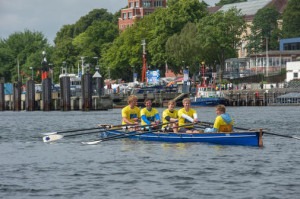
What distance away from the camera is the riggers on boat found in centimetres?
4800

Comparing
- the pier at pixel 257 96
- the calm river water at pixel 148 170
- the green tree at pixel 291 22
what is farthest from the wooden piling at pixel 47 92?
the green tree at pixel 291 22

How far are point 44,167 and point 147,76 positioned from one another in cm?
10399

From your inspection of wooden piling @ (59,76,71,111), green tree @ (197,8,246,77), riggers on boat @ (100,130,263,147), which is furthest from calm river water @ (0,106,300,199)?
green tree @ (197,8,246,77)

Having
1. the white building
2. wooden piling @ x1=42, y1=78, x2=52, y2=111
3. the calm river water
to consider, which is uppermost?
the white building

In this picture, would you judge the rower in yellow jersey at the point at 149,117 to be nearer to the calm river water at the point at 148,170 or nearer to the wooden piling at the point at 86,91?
the calm river water at the point at 148,170

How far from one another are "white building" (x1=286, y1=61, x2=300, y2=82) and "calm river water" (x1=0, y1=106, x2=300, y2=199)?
97559 millimetres

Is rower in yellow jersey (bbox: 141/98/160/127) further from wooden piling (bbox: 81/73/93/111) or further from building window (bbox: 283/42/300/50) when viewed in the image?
building window (bbox: 283/42/300/50)

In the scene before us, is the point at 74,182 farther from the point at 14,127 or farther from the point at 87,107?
the point at 87,107

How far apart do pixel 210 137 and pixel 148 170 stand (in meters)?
8.96

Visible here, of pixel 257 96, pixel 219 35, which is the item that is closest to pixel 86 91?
pixel 257 96

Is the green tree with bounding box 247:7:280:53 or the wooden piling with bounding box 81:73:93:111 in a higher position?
the green tree with bounding box 247:7:280:53

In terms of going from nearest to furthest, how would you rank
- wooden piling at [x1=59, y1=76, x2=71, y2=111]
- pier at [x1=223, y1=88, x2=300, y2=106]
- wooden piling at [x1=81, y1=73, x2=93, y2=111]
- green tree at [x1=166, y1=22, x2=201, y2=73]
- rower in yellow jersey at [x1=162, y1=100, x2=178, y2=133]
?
1. rower in yellow jersey at [x1=162, y1=100, x2=178, y2=133]
2. wooden piling at [x1=81, y1=73, x2=93, y2=111]
3. wooden piling at [x1=59, y1=76, x2=71, y2=111]
4. pier at [x1=223, y1=88, x2=300, y2=106]
5. green tree at [x1=166, y1=22, x2=201, y2=73]

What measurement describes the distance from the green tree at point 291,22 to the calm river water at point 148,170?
13365cm

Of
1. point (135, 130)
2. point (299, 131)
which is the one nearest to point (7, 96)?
point (299, 131)
